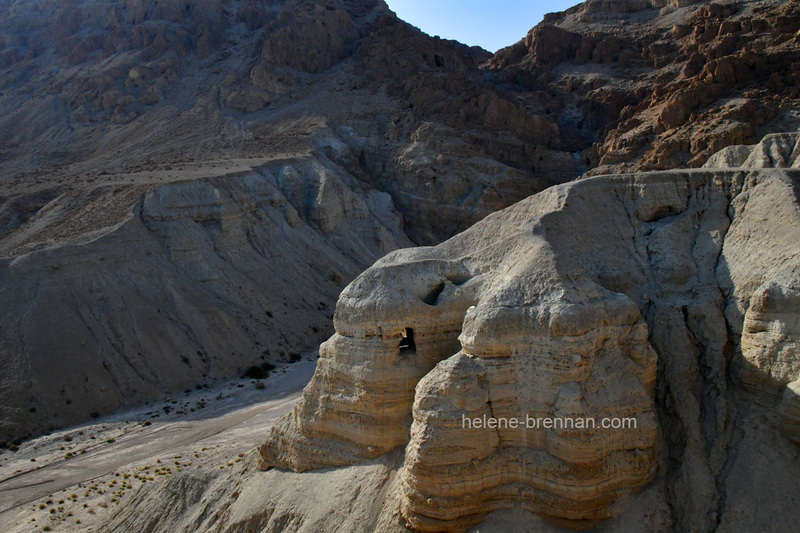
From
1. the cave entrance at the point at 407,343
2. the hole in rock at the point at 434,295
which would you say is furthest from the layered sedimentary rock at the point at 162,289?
the hole in rock at the point at 434,295

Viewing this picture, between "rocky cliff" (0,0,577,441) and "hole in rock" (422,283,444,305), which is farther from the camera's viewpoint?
"rocky cliff" (0,0,577,441)

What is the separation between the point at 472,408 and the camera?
12000 mm

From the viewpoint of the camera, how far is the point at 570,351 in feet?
38.7

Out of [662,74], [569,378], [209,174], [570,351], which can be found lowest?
[569,378]

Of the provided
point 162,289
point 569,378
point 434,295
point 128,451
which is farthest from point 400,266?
point 162,289

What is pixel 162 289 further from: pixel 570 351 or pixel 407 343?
pixel 570 351

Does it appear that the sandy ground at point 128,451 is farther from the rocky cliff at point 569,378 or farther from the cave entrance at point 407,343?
the cave entrance at point 407,343

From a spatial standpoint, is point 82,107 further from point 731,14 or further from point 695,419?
point 695,419

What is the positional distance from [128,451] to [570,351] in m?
19.4

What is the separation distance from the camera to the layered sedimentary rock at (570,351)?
38.7ft

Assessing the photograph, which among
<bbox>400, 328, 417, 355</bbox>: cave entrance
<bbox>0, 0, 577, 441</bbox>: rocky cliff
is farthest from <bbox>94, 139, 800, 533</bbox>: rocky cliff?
<bbox>0, 0, 577, 441</bbox>: rocky cliff

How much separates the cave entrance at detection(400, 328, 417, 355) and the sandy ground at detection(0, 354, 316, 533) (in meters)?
6.31

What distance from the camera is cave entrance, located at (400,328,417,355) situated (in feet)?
46.9

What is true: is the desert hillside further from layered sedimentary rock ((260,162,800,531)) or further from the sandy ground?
the sandy ground
